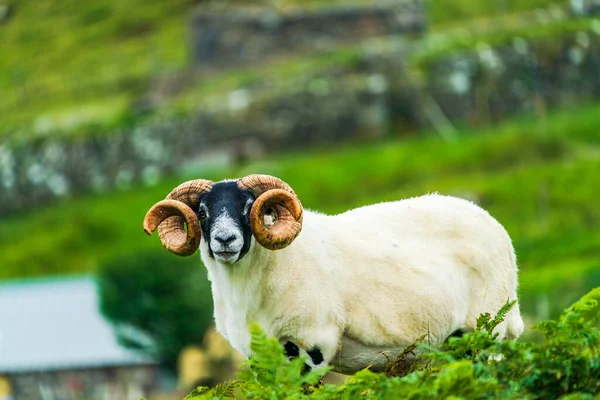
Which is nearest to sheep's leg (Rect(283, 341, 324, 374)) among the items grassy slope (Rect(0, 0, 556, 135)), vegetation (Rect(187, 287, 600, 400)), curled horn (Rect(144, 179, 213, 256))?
curled horn (Rect(144, 179, 213, 256))

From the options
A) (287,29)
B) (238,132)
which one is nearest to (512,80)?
(287,29)

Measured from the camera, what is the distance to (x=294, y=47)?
118000 mm

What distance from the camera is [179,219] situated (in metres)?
15.3

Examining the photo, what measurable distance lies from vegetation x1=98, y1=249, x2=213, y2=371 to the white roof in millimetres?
1211

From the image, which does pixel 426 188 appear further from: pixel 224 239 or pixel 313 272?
pixel 224 239

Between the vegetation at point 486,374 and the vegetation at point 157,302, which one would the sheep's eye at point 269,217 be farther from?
the vegetation at point 157,302

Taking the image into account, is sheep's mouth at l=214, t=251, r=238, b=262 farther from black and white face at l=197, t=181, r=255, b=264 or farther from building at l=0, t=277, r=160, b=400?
building at l=0, t=277, r=160, b=400

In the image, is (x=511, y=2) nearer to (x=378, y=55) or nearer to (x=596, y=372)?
(x=378, y=55)

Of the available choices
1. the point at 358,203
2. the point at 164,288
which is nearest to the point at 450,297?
the point at 164,288

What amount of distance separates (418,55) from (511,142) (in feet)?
54.5

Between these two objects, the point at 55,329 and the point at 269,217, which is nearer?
the point at 269,217

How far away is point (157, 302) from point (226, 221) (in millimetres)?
60744

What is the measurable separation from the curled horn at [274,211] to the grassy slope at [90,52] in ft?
322

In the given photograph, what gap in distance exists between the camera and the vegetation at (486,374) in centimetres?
1118
